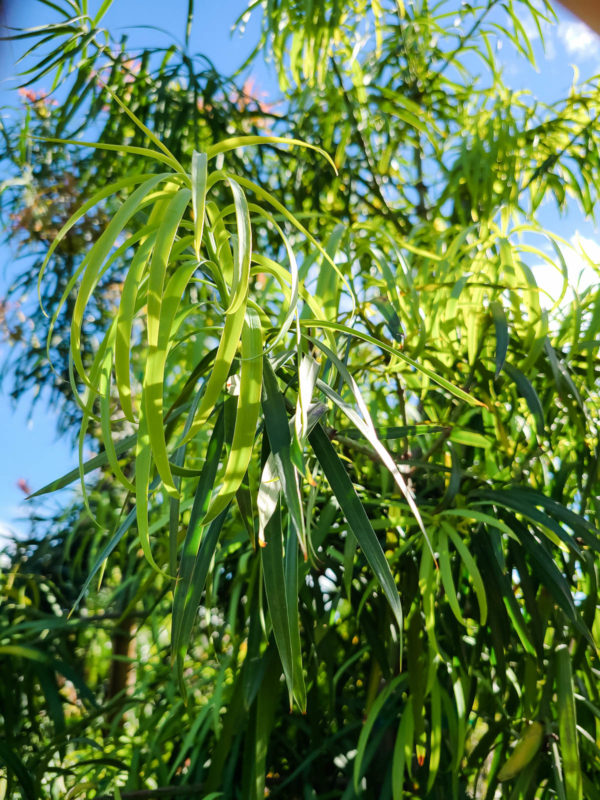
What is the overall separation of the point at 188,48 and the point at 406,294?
1.57 feet

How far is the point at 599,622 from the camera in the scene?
845mm

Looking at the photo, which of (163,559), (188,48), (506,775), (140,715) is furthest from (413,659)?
(188,48)

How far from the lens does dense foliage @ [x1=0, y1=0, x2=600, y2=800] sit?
1.24 feet

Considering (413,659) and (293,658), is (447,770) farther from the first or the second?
(293,658)

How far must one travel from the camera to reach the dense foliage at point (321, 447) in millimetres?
378

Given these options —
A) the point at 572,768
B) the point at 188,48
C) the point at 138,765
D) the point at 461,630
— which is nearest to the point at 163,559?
the point at 138,765

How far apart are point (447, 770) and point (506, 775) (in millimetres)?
149

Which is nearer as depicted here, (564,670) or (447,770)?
(564,670)

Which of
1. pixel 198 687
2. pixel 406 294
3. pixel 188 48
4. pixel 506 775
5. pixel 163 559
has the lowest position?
pixel 506 775

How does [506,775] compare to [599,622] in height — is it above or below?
below

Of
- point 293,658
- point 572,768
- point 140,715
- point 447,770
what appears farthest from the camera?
point 140,715

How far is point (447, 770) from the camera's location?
758mm

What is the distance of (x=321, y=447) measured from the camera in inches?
16.6

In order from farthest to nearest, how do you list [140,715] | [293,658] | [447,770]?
1. [140,715]
2. [447,770]
3. [293,658]
